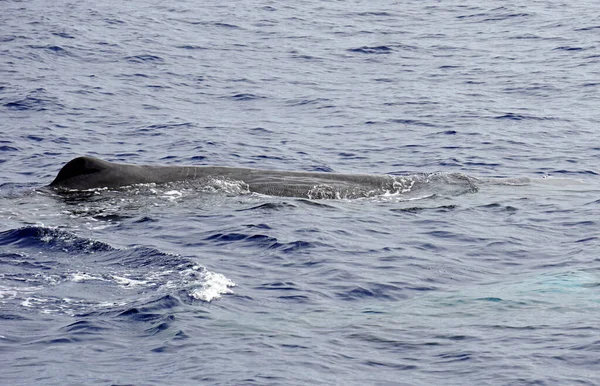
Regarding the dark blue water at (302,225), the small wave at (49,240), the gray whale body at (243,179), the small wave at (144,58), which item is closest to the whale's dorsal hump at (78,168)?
the gray whale body at (243,179)

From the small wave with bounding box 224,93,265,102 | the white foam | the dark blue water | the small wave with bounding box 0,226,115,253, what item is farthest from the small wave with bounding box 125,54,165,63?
the white foam

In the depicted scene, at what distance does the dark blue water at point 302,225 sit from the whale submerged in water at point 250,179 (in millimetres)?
341

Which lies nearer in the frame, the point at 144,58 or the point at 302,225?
the point at 302,225

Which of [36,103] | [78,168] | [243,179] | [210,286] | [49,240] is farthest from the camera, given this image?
[36,103]

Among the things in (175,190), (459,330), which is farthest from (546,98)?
(459,330)

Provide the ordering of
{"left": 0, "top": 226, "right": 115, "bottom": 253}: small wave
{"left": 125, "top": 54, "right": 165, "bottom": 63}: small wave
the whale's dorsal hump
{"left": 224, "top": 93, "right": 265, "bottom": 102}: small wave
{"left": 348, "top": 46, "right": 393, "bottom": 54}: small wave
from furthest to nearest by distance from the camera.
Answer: {"left": 348, "top": 46, "right": 393, "bottom": 54}: small wave, {"left": 125, "top": 54, "right": 165, "bottom": 63}: small wave, {"left": 224, "top": 93, "right": 265, "bottom": 102}: small wave, the whale's dorsal hump, {"left": 0, "top": 226, "right": 115, "bottom": 253}: small wave

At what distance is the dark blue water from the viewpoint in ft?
36.0

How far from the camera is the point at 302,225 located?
55.1 feet

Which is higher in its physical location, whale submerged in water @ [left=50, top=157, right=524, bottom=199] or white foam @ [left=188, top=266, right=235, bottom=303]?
white foam @ [left=188, top=266, right=235, bottom=303]

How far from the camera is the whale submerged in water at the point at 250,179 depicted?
17891 mm

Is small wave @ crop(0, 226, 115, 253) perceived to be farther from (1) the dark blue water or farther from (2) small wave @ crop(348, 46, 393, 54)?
(2) small wave @ crop(348, 46, 393, 54)

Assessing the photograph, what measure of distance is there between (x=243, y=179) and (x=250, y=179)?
12 centimetres

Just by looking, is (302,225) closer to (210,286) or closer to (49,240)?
(210,286)

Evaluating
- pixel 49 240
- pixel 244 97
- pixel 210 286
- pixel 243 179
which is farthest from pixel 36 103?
pixel 210 286
